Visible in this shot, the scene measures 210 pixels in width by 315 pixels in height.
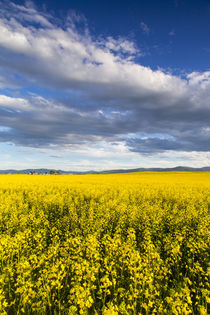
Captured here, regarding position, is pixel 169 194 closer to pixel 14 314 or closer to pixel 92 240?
pixel 92 240

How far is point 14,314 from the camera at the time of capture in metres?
4.45

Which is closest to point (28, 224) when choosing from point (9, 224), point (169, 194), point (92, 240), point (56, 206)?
point (9, 224)

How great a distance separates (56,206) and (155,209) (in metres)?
7.04

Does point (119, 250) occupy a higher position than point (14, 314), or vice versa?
point (119, 250)

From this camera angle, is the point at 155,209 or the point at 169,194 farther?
the point at 169,194

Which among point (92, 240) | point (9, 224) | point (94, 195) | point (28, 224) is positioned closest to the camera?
point (92, 240)

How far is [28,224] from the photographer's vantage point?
9367 mm

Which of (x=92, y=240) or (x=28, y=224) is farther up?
(x=92, y=240)

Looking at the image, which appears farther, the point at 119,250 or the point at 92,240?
the point at 119,250

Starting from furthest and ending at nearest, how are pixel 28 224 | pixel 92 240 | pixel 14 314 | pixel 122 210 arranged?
pixel 122 210, pixel 28 224, pixel 92 240, pixel 14 314

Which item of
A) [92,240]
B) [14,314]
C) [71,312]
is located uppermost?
[92,240]

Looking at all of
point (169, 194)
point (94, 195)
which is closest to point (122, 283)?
point (94, 195)

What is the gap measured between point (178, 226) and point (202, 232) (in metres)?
2.75

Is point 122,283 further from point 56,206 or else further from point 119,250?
point 56,206
